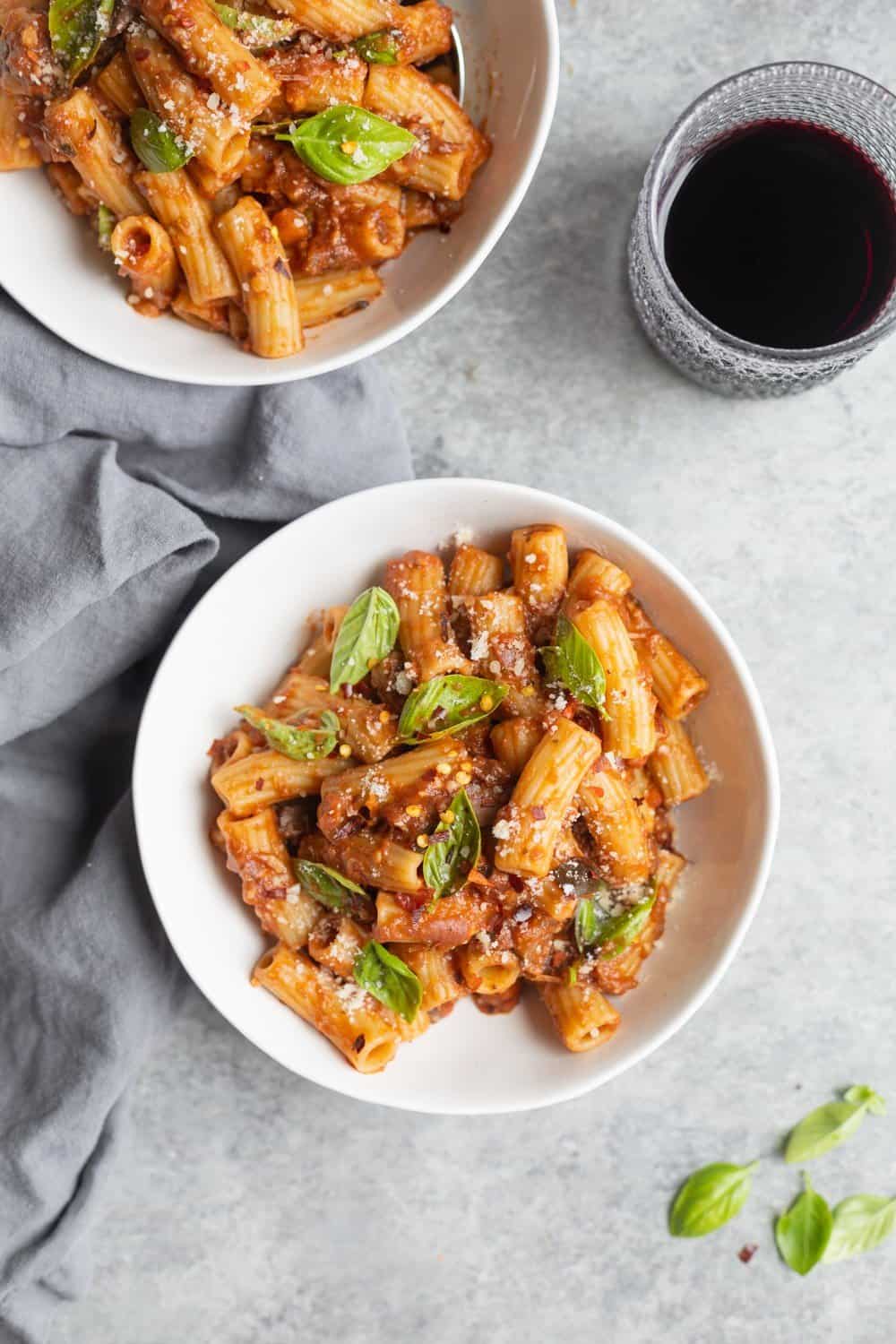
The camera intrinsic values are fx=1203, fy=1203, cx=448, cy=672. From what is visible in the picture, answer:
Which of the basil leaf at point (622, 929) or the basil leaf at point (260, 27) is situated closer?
the basil leaf at point (260, 27)

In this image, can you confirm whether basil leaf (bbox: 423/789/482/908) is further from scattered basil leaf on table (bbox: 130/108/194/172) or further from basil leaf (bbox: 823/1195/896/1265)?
basil leaf (bbox: 823/1195/896/1265)

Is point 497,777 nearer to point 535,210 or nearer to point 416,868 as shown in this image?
point 416,868

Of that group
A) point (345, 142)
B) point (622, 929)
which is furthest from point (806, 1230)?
point (345, 142)

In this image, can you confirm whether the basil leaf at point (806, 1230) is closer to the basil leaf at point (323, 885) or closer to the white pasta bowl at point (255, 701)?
the white pasta bowl at point (255, 701)

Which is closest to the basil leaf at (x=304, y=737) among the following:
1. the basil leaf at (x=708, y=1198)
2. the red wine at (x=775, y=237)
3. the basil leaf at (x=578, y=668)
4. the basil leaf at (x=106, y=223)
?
the basil leaf at (x=578, y=668)

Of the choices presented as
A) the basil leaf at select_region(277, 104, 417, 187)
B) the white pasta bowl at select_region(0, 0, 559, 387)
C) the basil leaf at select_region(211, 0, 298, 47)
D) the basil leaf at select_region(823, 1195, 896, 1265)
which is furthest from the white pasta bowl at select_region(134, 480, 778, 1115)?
the basil leaf at select_region(823, 1195, 896, 1265)
